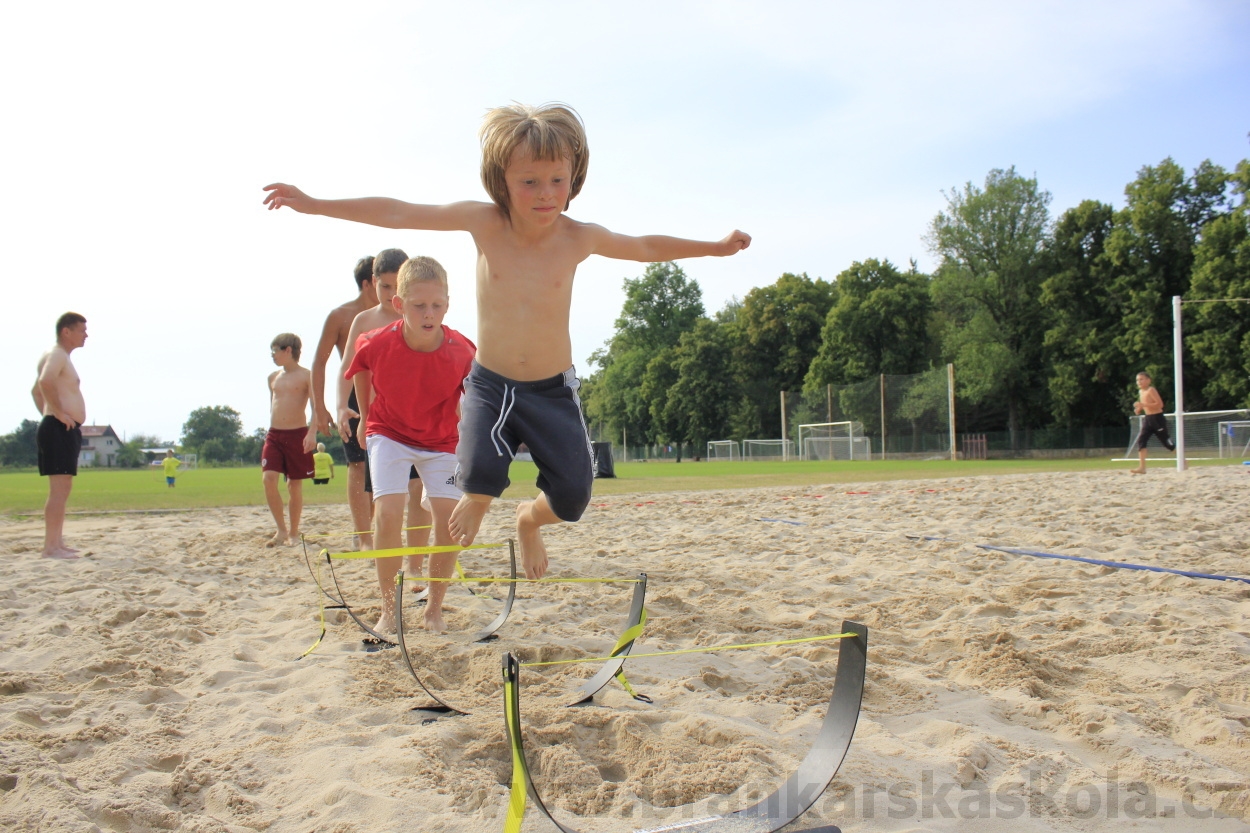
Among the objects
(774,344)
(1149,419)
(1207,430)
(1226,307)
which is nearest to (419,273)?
(1149,419)

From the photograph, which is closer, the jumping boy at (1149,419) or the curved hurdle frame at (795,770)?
the curved hurdle frame at (795,770)

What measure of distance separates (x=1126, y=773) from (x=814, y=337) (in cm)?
5561

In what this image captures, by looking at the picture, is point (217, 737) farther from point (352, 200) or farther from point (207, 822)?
point (352, 200)

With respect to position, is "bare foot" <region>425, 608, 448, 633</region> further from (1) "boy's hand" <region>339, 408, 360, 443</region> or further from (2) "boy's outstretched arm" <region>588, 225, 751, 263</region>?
(2) "boy's outstretched arm" <region>588, 225, 751, 263</region>

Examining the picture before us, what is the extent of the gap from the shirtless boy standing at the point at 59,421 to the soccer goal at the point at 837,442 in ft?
115

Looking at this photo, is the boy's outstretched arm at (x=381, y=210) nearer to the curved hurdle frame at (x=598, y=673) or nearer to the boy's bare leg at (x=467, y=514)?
the boy's bare leg at (x=467, y=514)

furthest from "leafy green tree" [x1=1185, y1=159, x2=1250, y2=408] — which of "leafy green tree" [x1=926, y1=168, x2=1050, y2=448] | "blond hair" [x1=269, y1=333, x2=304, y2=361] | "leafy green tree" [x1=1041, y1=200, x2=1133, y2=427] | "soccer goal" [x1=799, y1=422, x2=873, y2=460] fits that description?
"blond hair" [x1=269, y1=333, x2=304, y2=361]

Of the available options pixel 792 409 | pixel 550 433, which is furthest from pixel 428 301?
pixel 792 409

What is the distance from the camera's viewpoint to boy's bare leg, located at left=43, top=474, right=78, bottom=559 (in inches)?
240

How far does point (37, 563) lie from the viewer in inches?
227

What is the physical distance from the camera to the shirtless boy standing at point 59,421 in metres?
6.16

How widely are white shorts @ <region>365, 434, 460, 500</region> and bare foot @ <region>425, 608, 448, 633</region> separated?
57cm

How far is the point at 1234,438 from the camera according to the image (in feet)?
75.9

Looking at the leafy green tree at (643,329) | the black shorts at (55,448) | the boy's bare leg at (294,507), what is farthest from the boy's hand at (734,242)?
the leafy green tree at (643,329)
